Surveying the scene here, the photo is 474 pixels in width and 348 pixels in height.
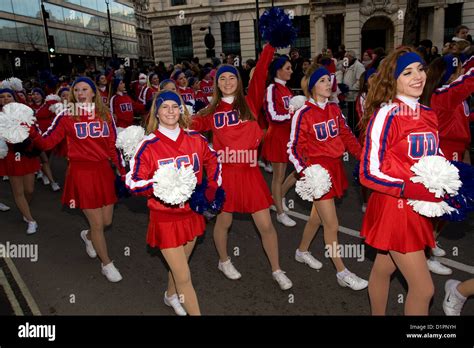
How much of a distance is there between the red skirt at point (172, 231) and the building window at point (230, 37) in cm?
3307

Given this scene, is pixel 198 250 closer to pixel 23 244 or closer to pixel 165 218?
pixel 165 218

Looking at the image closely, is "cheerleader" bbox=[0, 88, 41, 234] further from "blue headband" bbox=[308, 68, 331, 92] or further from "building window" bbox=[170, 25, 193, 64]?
"building window" bbox=[170, 25, 193, 64]

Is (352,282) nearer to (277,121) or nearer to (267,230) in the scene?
(267,230)

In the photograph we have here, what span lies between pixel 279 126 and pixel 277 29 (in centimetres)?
172

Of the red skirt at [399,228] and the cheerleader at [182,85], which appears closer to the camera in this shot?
the red skirt at [399,228]

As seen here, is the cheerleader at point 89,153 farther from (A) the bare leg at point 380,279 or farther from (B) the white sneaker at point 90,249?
(A) the bare leg at point 380,279

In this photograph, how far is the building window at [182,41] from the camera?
34125mm

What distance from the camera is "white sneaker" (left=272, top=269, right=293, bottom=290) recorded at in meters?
3.94

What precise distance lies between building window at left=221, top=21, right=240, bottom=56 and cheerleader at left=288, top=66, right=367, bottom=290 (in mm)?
31934

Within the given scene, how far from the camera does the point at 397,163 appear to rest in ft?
8.89

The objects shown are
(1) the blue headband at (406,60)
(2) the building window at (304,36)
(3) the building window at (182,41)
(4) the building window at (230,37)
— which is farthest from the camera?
(4) the building window at (230,37)

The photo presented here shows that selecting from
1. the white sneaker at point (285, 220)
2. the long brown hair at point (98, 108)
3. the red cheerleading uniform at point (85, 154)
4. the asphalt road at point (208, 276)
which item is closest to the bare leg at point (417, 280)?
the asphalt road at point (208, 276)

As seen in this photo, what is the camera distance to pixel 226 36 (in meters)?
34.6
